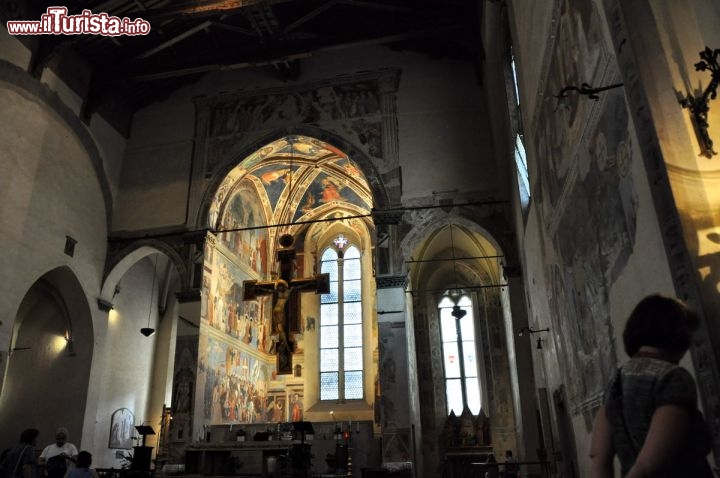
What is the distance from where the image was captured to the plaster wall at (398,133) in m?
Answer: 13.2

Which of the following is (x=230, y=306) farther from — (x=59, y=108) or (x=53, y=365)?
(x=59, y=108)

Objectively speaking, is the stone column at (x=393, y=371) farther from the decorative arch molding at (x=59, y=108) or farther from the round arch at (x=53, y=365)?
the decorative arch molding at (x=59, y=108)

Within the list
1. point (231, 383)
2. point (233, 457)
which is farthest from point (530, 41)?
point (231, 383)

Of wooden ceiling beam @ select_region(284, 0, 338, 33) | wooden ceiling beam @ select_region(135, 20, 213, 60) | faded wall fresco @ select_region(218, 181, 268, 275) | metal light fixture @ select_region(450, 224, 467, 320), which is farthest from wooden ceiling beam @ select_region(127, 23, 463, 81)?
metal light fixture @ select_region(450, 224, 467, 320)

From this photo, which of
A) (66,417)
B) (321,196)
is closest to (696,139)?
(66,417)

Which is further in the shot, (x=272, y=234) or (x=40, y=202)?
(x=272, y=234)

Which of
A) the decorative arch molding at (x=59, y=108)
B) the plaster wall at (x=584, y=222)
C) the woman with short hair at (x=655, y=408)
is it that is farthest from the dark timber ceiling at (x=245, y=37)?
the woman with short hair at (x=655, y=408)

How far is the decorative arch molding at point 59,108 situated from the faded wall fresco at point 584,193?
10076mm

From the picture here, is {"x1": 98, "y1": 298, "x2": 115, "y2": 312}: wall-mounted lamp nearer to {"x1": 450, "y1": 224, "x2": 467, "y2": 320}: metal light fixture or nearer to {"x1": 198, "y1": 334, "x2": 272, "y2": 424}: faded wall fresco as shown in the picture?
{"x1": 198, "y1": 334, "x2": 272, "y2": 424}: faded wall fresco

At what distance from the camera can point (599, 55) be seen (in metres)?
3.74

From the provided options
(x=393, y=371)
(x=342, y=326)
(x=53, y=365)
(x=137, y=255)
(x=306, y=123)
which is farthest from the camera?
(x=342, y=326)

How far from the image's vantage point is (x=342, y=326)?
61.0 ft

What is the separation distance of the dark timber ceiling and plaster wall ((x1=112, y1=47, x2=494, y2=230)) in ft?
1.46

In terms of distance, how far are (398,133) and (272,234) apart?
6.67 metres
